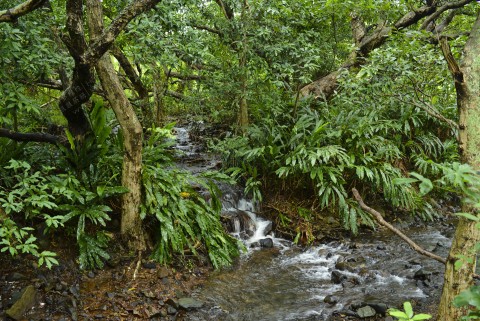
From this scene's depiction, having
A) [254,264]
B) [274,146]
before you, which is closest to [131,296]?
[254,264]

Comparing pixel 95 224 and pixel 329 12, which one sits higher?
pixel 329 12

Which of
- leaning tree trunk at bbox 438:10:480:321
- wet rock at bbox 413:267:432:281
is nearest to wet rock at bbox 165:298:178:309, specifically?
leaning tree trunk at bbox 438:10:480:321

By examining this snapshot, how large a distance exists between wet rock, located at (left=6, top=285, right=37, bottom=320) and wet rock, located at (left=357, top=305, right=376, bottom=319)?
12.5ft

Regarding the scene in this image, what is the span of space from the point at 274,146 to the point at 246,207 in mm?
1400

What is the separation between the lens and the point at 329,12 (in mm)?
8812

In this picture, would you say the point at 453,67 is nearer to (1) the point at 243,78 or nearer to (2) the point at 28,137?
(2) the point at 28,137

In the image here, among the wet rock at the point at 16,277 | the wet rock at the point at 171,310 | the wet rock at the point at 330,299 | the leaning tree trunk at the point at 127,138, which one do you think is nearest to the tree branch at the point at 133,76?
the leaning tree trunk at the point at 127,138

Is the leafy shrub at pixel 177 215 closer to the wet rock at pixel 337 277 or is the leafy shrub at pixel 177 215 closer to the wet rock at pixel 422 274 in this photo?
the wet rock at pixel 337 277

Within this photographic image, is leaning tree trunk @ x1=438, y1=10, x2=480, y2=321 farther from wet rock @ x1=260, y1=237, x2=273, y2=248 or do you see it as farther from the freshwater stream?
wet rock @ x1=260, y1=237, x2=273, y2=248

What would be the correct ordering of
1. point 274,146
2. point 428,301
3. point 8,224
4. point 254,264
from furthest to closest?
point 274,146 < point 254,264 < point 428,301 < point 8,224

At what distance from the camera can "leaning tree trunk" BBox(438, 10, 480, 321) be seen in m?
2.84

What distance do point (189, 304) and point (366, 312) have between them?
7.19 feet

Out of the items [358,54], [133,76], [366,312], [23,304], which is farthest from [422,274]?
[133,76]

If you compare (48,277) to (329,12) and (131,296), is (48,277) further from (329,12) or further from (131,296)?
(329,12)
